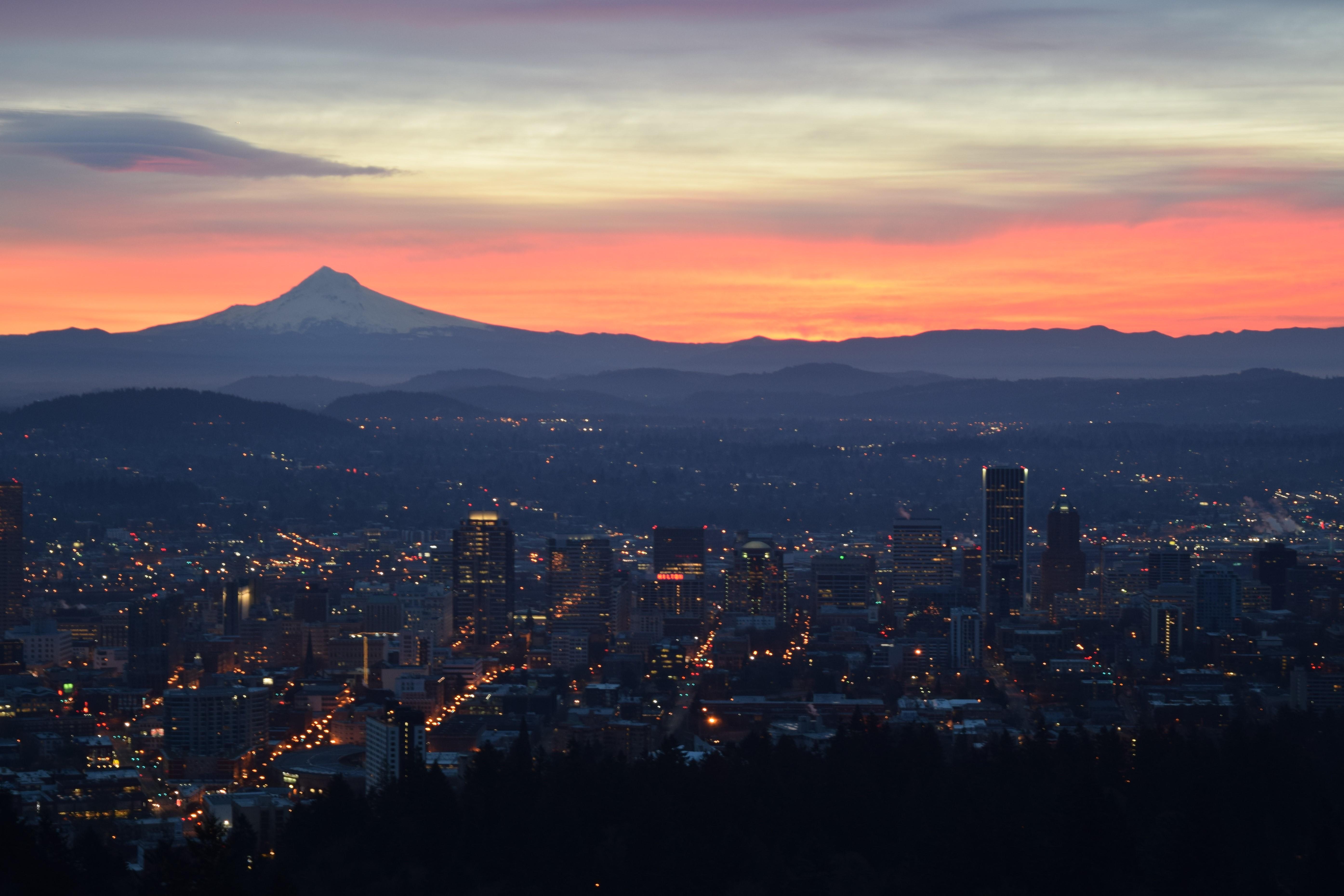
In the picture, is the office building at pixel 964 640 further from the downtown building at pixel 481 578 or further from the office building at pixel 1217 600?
the downtown building at pixel 481 578

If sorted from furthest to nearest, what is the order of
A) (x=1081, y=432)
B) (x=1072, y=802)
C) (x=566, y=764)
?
(x=1081, y=432), (x=566, y=764), (x=1072, y=802)

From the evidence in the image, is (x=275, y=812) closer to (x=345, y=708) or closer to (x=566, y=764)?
→ (x=566, y=764)

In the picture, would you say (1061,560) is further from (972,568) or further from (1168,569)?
(1168,569)

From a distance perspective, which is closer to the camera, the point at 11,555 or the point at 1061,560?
the point at 11,555

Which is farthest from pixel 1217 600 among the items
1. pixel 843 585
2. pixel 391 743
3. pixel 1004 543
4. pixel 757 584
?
pixel 391 743

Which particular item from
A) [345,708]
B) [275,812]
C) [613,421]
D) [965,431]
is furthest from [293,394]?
[275,812]

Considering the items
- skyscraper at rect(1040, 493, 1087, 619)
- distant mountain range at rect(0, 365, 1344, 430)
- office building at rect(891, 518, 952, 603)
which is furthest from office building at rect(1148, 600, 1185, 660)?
distant mountain range at rect(0, 365, 1344, 430)
